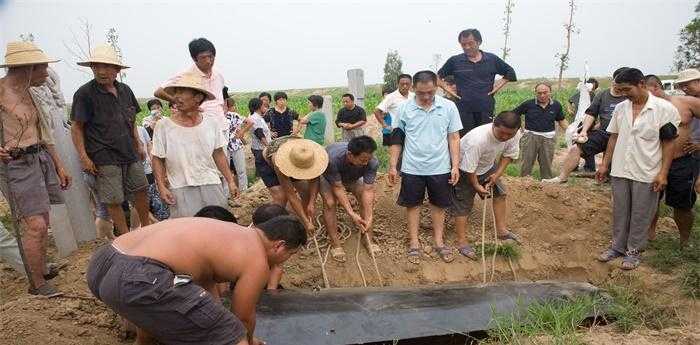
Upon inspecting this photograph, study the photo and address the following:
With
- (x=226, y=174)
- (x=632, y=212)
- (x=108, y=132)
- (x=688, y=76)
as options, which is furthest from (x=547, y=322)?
(x=108, y=132)

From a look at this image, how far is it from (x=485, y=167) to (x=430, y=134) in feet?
2.31

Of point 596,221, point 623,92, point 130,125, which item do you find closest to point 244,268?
point 130,125

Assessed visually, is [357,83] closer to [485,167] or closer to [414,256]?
[485,167]

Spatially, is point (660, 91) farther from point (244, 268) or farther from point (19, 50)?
point (19, 50)

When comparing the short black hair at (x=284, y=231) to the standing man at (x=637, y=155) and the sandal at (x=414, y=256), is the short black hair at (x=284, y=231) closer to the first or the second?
the sandal at (x=414, y=256)

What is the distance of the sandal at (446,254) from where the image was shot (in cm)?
473

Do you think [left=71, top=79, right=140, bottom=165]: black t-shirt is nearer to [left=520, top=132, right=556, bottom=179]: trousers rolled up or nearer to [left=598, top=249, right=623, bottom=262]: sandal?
[left=598, top=249, right=623, bottom=262]: sandal

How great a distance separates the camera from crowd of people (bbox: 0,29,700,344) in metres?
2.37

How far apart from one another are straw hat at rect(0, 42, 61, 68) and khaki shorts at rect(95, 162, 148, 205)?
101 cm

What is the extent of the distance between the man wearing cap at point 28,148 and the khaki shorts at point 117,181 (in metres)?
0.45

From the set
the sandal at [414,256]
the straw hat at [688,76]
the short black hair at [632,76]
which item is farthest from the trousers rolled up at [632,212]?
the sandal at [414,256]

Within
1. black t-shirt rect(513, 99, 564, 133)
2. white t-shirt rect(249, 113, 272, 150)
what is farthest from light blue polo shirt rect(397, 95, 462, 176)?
white t-shirt rect(249, 113, 272, 150)

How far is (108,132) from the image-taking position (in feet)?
12.9

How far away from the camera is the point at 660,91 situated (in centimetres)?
502
